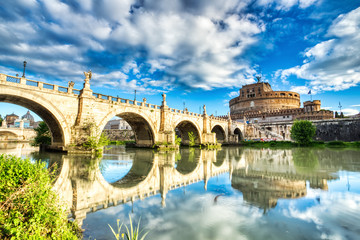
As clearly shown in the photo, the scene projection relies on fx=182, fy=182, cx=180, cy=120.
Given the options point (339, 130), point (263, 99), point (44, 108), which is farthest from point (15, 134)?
point (263, 99)

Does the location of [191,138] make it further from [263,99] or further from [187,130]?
[263,99]

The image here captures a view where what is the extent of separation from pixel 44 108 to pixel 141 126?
46.0 feet

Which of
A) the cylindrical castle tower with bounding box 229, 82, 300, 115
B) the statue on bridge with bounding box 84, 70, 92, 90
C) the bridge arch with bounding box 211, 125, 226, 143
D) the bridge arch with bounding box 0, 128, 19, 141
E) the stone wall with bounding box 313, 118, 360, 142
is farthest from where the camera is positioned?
the cylindrical castle tower with bounding box 229, 82, 300, 115

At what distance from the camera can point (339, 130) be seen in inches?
1781

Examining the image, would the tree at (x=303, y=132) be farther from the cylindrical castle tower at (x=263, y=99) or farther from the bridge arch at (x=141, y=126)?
the cylindrical castle tower at (x=263, y=99)

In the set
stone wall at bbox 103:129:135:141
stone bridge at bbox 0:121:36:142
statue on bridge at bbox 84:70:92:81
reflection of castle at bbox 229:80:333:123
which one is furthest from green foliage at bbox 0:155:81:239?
reflection of castle at bbox 229:80:333:123

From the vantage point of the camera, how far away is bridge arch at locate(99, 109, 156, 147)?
25.6m

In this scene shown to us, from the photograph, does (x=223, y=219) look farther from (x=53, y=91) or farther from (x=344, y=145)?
(x=344, y=145)

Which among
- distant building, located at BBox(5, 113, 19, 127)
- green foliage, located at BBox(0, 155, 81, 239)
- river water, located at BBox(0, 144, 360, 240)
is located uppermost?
distant building, located at BBox(5, 113, 19, 127)

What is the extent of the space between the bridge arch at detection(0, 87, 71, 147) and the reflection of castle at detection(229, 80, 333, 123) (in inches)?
2283

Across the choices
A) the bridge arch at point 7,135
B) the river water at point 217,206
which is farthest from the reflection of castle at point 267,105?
the bridge arch at point 7,135

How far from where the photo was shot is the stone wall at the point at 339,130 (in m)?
43.2

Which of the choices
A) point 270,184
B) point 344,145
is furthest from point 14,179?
point 344,145

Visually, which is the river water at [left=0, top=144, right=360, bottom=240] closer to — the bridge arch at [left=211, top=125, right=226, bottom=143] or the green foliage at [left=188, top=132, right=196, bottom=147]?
the green foliage at [left=188, top=132, right=196, bottom=147]
